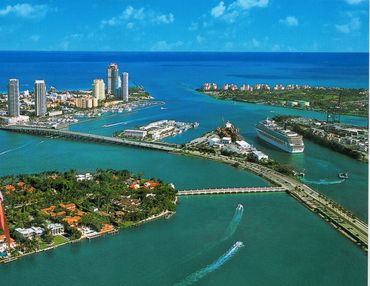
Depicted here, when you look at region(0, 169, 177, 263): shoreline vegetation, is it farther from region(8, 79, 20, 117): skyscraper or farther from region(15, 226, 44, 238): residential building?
region(8, 79, 20, 117): skyscraper

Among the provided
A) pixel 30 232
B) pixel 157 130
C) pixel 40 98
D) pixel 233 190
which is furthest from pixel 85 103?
pixel 30 232

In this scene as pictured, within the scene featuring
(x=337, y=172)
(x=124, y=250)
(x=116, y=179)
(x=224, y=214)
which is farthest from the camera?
(x=337, y=172)

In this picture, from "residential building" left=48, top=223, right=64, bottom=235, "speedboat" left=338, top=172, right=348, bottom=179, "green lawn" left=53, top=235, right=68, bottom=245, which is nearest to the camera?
"green lawn" left=53, top=235, right=68, bottom=245

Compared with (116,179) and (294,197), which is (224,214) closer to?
(294,197)

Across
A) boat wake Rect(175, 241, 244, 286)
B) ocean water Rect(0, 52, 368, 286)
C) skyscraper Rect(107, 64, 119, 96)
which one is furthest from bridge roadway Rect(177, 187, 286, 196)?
skyscraper Rect(107, 64, 119, 96)

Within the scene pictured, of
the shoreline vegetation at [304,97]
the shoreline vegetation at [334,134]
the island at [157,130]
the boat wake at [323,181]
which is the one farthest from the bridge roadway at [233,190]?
the shoreline vegetation at [304,97]

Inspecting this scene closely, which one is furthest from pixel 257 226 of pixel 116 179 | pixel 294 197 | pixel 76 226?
pixel 116 179

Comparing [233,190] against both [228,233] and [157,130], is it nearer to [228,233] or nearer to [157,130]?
[228,233]
